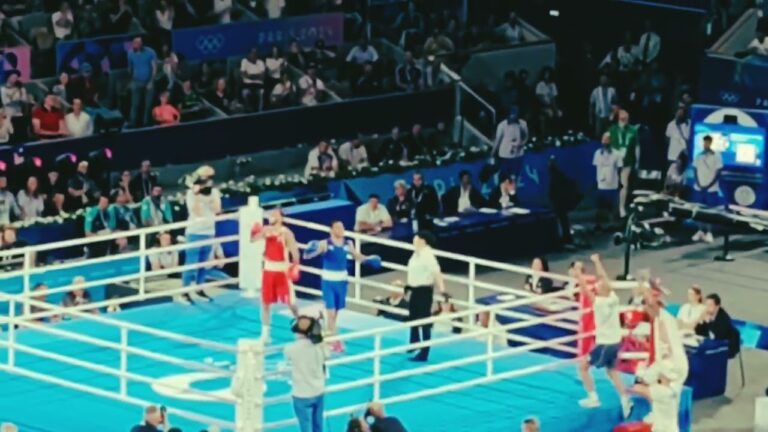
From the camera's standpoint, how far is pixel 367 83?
1416 inches

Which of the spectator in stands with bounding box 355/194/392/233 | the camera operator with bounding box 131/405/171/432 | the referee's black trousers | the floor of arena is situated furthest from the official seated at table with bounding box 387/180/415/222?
the camera operator with bounding box 131/405/171/432

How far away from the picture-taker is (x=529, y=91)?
123ft

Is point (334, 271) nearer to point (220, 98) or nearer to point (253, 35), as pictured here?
point (220, 98)

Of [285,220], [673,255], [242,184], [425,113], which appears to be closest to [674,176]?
[673,255]

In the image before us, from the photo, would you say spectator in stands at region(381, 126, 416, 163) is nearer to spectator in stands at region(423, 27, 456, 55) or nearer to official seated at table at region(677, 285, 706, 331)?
spectator in stands at region(423, 27, 456, 55)

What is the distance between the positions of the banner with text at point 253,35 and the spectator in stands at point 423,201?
487 centimetres

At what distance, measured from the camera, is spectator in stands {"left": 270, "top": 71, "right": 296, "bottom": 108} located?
114ft

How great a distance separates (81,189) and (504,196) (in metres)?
6.59

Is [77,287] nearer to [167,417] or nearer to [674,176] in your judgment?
[167,417]

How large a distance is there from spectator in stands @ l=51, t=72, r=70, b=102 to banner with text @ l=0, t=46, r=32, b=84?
663mm

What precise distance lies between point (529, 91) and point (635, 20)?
338 cm

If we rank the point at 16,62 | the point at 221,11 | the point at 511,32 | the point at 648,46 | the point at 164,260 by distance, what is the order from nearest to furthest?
the point at 164,260, the point at 16,62, the point at 221,11, the point at 648,46, the point at 511,32

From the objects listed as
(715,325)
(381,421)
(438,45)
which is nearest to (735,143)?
(438,45)

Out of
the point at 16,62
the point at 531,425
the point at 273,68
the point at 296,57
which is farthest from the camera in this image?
the point at 296,57
